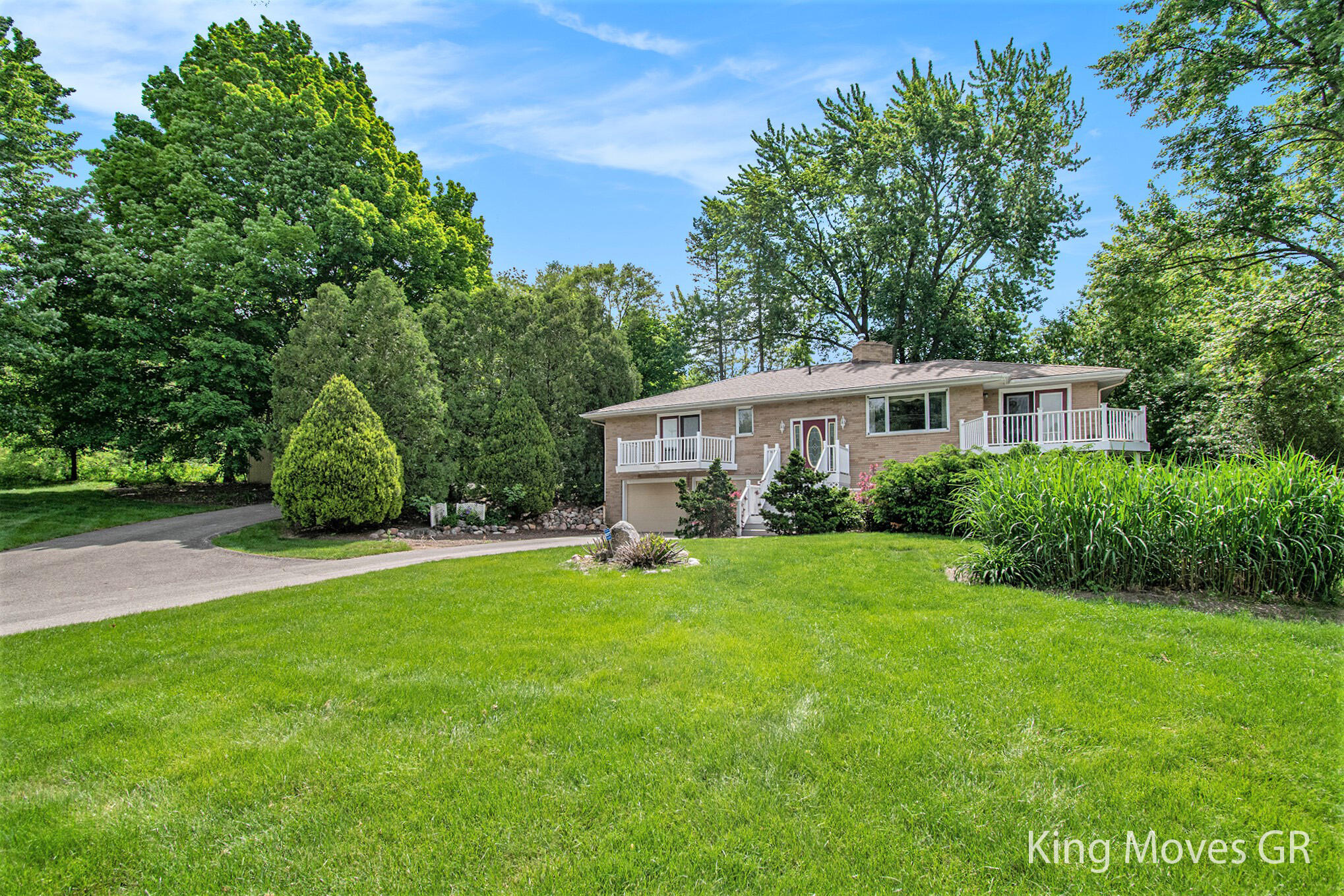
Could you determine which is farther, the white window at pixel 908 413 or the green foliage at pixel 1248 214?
the white window at pixel 908 413

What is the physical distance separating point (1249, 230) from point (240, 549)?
1011 inches

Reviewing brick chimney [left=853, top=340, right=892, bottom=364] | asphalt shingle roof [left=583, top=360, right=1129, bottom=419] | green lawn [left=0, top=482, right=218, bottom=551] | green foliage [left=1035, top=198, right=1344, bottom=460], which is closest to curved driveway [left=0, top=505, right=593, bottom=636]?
green lawn [left=0, top=482, right=218, bottom=551]

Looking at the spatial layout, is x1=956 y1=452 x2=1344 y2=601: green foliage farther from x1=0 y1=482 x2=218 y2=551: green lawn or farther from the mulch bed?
x1=0 y1=482 x2=218 y2=551: green lawn

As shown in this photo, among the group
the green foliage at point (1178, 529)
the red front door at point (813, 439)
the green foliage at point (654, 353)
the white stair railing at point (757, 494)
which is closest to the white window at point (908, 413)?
the red front door at point (813, 439)

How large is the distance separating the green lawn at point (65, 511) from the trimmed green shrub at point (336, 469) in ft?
14.2

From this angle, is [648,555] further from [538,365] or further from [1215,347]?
[1215,347]

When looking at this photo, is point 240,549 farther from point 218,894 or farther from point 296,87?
point 296,87

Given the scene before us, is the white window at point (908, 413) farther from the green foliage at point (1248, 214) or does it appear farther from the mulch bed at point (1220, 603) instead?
the mulch bed at point (1220, 603)

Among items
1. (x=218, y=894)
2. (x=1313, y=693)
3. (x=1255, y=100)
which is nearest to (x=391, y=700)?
(x=218, y=894)

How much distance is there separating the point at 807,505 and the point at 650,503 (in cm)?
987

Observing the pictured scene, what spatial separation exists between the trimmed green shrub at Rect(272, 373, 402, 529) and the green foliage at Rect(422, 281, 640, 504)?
12.5 feet

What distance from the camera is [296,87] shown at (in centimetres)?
2222

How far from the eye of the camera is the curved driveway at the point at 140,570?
7.68 meters

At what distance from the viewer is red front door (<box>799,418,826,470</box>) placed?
62.8 ft
